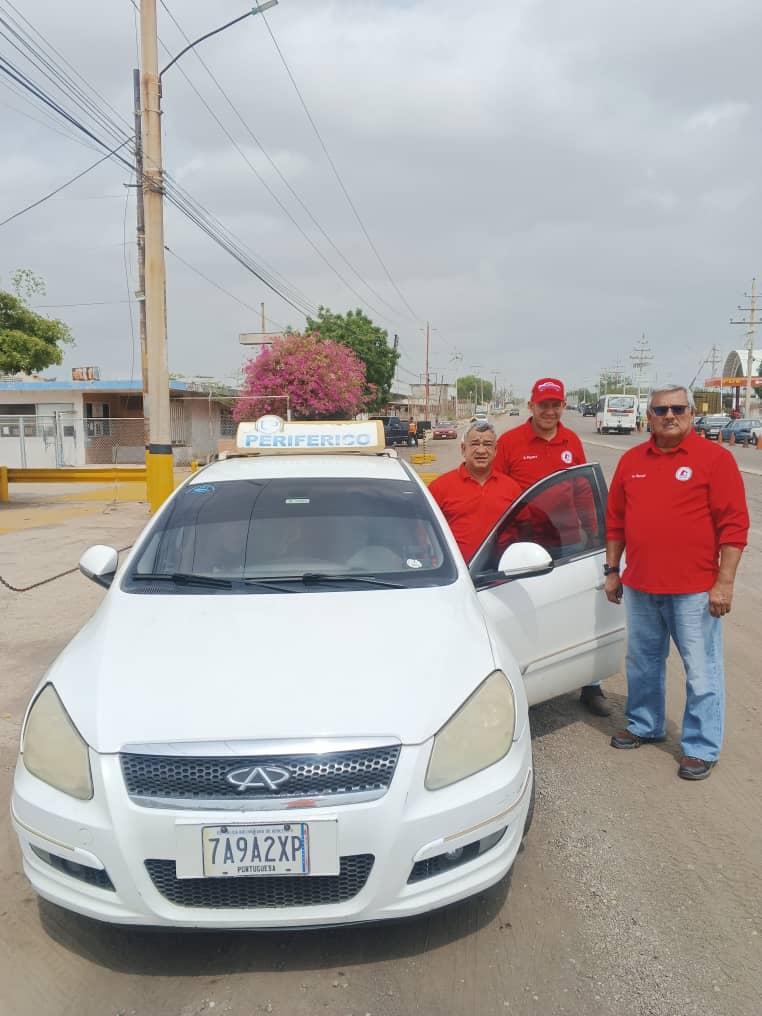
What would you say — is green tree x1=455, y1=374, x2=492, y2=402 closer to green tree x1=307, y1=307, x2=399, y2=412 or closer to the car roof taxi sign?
green tree x1=307, y1=307, x2=399, y2=412

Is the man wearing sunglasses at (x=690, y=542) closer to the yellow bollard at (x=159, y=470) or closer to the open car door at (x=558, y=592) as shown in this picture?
the open car door at (x=558, y=592)

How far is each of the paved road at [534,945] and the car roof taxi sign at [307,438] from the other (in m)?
2.16

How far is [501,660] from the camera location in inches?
114

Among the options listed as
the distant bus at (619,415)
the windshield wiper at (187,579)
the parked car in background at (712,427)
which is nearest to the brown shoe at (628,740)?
the windshield wiper at (187,579)

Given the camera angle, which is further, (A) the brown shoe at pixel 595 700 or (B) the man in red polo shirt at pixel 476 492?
(A) the brown shoe at pixel 595 700

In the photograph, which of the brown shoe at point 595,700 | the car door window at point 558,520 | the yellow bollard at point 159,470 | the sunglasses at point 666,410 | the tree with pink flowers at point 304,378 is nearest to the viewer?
the sunglasses at point 666,410

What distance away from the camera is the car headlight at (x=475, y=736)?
8.11ft

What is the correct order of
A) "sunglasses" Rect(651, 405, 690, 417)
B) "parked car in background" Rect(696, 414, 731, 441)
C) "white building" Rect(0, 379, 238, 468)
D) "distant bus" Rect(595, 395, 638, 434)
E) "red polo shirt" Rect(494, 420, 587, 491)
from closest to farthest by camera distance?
"sunglasses" Rect(651, 405, 690, 417) < "red polo shirt" Rect(494, 420, 587, 491) < "white building" Rect(0, 379, 238, 468) < "parked car in background" Rect(696, 414, 731, 441) < "distant bus" Rect(595, 395, 638, 434)

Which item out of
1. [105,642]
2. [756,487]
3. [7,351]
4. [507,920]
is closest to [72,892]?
[105,642]

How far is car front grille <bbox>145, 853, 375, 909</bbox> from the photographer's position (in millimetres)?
2371

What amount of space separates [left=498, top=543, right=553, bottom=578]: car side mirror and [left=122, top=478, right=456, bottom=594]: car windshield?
0.26 metres

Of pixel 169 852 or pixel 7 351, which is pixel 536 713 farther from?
pixel 7 351

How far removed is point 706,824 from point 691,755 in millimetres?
505

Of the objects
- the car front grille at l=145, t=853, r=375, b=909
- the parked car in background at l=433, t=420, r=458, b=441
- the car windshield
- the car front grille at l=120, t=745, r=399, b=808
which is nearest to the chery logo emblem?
the car front grille at l=120, t=745, r=399, b=808
